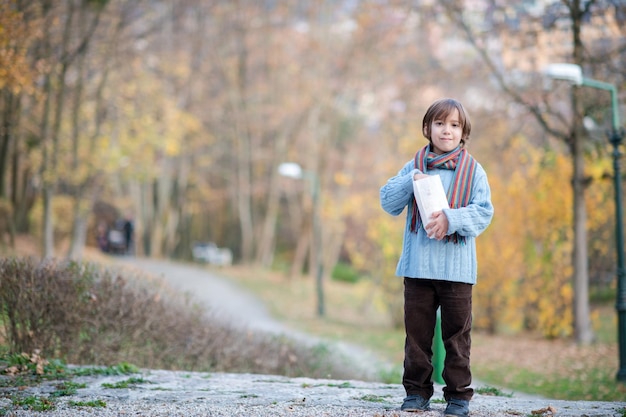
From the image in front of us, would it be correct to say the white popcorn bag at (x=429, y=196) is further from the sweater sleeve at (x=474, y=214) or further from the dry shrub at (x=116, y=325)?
the dry shrub at (x=116, y=325)

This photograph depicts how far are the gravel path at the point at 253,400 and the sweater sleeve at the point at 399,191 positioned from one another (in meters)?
1.20

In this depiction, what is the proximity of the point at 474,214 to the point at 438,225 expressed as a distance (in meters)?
0.24

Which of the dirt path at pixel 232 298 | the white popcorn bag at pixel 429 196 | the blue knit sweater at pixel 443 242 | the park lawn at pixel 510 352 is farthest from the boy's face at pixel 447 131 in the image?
the dirt path at pixel 232 298

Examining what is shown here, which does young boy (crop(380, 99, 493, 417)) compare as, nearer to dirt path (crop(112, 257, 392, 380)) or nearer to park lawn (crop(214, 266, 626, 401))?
park lawn (crop(214, 266, 626, 401))

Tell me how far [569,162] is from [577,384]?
7.94 m

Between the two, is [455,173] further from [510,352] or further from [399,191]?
[510,352]

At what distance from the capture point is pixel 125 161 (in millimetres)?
24422

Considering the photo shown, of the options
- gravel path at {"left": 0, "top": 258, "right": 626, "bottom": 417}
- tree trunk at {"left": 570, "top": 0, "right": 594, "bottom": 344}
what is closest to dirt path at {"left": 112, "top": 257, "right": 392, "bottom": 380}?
tree trunk at {"left": 570, "top": 0, "right": 594, "bottom": 344}

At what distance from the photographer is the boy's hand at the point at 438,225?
13.4 ft

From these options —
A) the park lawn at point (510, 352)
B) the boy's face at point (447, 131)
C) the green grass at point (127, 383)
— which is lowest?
the park lawn at point (510, 352)

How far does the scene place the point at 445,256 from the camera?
419cm

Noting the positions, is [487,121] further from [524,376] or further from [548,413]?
[548,413]

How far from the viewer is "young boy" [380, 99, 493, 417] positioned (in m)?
4.16

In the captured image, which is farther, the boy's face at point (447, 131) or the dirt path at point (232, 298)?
the dirt path at point (232, 298)
